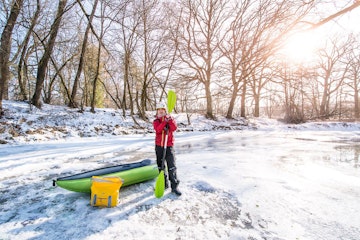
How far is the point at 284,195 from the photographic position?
3023mm

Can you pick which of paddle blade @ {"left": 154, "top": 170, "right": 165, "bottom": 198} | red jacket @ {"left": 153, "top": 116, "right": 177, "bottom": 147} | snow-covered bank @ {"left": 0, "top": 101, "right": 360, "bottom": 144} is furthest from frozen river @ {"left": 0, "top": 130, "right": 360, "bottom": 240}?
snow-covered bank @ {"left": 0, "top": 101, "right": 360, "bottom": 144}


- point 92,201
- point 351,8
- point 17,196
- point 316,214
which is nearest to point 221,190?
point 316,214

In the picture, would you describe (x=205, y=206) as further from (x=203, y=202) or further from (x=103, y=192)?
(x=103, y=192)

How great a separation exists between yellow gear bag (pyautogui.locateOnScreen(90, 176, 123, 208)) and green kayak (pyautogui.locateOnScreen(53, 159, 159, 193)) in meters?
0.23

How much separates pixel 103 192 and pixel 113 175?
41cm

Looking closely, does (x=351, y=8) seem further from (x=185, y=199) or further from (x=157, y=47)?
(x=157, y=47)

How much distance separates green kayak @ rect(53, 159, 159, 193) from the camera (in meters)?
2.77

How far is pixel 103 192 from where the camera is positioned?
2631 mm

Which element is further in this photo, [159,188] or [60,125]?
[60,125]

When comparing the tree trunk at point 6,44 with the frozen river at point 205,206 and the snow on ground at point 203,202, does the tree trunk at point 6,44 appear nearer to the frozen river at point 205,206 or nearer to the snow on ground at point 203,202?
the snow on ground at point 203,202

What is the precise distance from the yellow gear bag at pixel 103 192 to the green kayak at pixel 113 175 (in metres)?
0.23

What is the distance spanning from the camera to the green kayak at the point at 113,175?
2766 millimetres

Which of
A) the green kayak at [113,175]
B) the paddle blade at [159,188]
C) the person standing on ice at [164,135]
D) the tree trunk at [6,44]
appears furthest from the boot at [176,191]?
the tree trunk at [6,44]

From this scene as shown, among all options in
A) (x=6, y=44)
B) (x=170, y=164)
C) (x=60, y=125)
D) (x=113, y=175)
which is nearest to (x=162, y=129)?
(x=170, y=164)
